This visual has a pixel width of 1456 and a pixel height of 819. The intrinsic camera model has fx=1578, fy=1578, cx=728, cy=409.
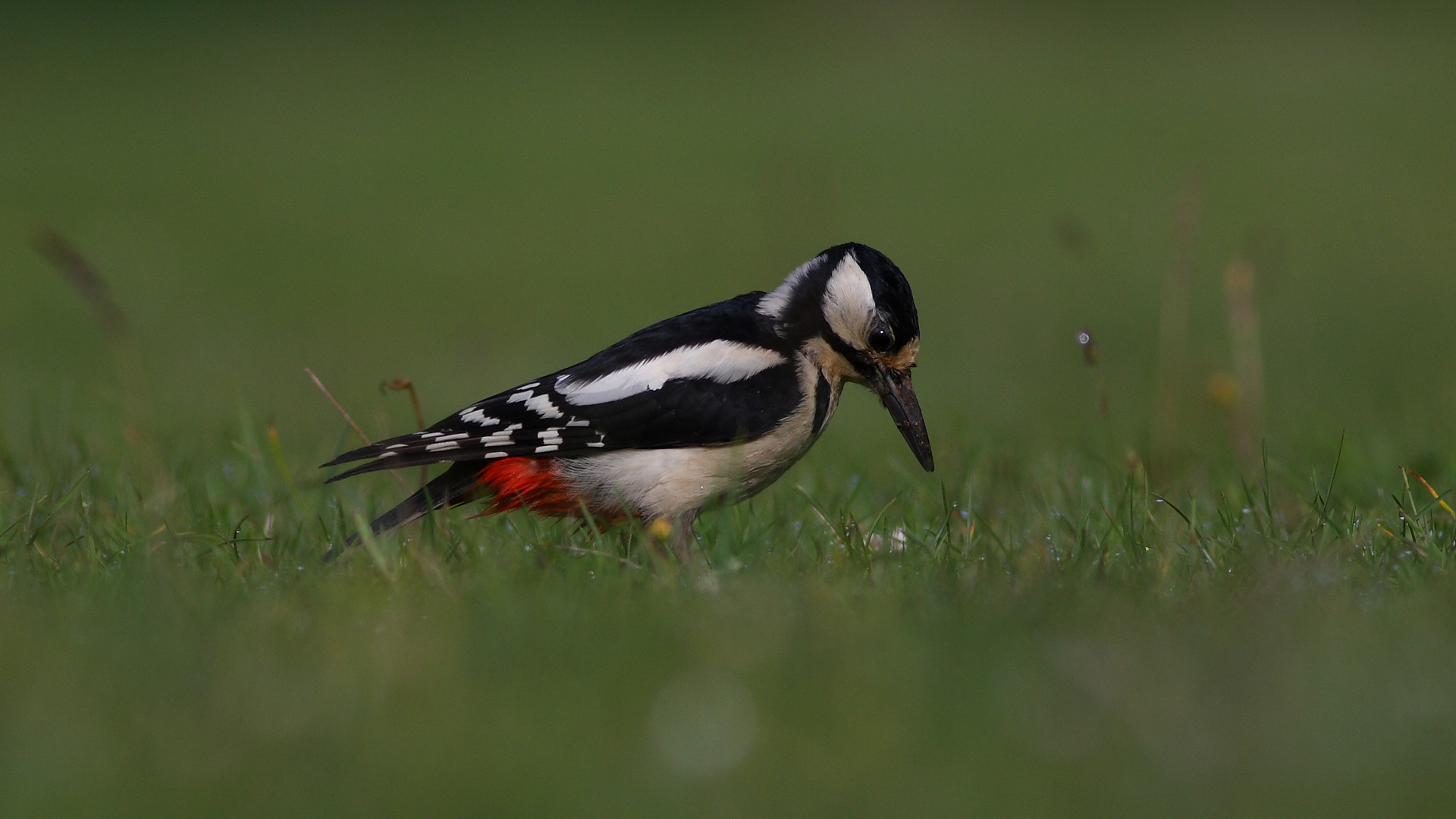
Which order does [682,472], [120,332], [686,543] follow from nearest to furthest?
[686,543] < [682,472] < [120,332]

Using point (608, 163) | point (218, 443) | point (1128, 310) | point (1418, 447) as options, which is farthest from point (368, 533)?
point (608, 163)

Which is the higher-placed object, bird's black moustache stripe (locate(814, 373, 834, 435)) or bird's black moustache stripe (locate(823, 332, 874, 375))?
bird's black moustache stripe (locate(823, 332, 874, 375))

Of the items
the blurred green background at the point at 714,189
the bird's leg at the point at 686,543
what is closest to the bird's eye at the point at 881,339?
the bird's leg at the point at 686,543

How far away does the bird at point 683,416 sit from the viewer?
5027 mm

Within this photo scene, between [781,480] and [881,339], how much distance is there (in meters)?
1.11

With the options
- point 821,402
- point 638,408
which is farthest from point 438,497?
point 821,402

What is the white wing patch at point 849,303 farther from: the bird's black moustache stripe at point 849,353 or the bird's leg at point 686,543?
the bird's leg at point 686,543

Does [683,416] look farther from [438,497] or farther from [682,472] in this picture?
[438,497]

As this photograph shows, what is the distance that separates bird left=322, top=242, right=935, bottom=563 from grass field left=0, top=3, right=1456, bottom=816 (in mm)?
188

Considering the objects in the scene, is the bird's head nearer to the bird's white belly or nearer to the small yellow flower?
the bird's white belly

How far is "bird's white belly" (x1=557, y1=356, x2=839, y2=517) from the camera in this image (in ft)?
16.5

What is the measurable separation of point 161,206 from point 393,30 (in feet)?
39.7

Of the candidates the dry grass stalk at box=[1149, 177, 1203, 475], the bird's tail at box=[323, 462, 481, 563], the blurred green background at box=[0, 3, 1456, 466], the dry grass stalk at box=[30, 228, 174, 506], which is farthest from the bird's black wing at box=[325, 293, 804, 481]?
the dry grass stalk at box=[1149, 177, 1203, 475]

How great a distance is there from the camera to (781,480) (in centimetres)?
615
